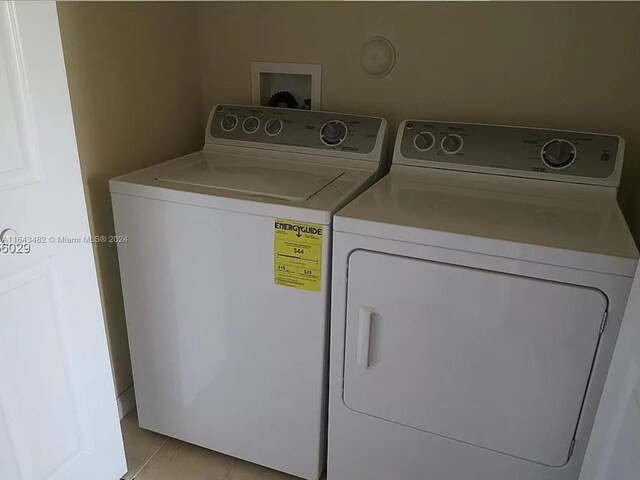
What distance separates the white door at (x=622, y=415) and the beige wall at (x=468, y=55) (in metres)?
0.75

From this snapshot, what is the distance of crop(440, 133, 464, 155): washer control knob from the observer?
Answer: 5.38ft

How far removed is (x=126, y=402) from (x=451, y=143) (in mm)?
1496

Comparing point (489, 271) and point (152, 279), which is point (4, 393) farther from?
point (489, 271)

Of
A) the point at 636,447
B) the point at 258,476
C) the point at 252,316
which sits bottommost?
the point at 258,476

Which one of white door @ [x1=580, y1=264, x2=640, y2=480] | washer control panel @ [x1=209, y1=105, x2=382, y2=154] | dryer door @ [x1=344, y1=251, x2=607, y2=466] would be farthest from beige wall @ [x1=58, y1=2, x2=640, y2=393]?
white door @ [x1=580, y1=264, x2=640, y2=480]

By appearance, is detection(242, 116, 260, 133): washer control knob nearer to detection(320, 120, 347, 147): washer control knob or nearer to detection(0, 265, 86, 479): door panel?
detection(320, 120, 347, 147): washer control knob

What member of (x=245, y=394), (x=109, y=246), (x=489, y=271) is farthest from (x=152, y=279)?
(x=489, y=271)

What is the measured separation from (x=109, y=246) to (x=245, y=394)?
668mm

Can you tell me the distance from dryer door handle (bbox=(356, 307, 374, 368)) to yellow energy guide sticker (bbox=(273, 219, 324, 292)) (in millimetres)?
137

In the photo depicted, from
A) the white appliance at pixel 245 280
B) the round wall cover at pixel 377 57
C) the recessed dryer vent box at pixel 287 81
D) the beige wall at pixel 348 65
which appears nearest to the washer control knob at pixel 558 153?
the beige wall at pixel 348 65

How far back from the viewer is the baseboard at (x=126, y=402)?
1932 mm

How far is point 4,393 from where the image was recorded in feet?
3.94

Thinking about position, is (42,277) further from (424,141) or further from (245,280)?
(424,141)

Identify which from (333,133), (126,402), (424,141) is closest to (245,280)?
(333,133)
